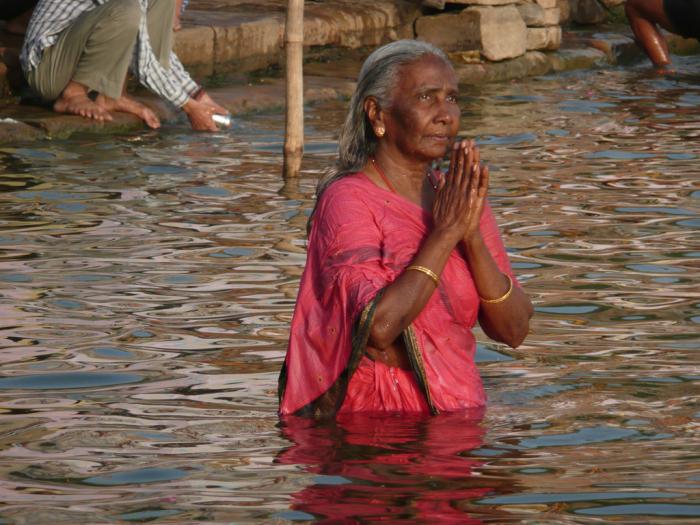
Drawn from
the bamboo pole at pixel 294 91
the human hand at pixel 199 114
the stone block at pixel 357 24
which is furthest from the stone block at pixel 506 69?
the bamboo pole at pixel 294 91

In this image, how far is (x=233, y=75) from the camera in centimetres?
1241

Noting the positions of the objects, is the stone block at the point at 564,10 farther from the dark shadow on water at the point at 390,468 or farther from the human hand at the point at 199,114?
the dark shadow on water at the point at 390,468

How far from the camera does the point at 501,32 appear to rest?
47.4 ft

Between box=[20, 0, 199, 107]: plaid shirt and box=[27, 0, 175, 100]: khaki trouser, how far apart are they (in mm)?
58

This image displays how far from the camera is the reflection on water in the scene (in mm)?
3924

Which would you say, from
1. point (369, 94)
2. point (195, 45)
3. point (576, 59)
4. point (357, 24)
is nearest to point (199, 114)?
point (195, 45)

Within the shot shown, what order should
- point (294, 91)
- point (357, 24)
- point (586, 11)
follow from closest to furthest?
point (294, 91) < point (357, 24) < point (586, 11)

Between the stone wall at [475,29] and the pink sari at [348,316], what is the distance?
1000cm

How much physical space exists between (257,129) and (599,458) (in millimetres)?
7034

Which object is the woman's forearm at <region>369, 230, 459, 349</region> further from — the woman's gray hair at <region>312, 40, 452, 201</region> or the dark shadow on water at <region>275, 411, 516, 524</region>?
the woman's gray hair at <region>312, 40, 452, 201</region>

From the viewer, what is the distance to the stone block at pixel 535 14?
49.2 feet

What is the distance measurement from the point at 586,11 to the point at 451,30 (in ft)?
10.9

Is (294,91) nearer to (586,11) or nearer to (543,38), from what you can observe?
(543,38)

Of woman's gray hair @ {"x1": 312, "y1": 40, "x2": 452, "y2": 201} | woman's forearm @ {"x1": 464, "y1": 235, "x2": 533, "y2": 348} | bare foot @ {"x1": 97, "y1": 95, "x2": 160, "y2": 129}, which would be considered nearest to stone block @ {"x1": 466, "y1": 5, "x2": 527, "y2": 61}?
bare foot @ {"x1": 97, "y1": 95, "x2": 160, "y2": 129}
